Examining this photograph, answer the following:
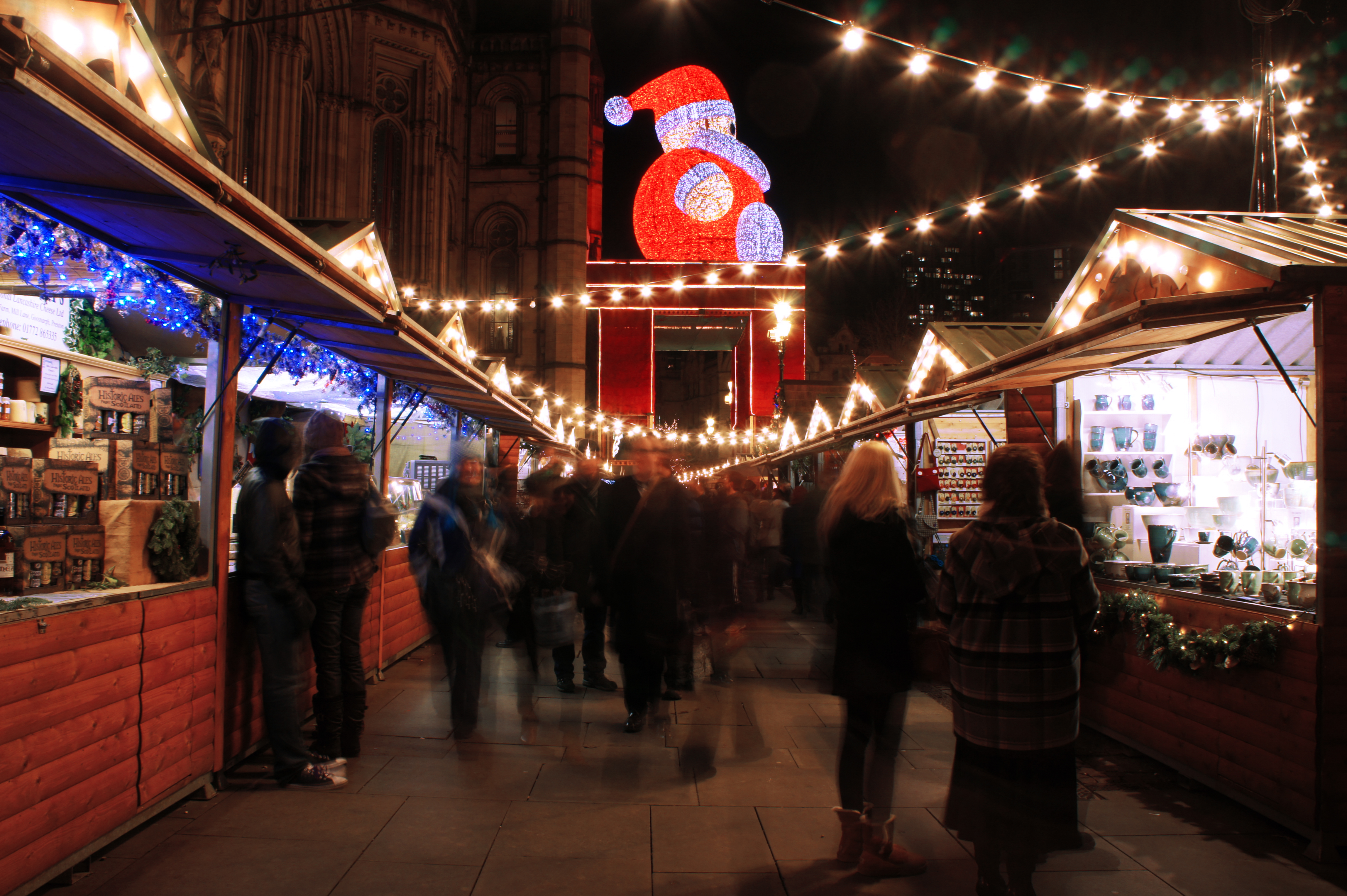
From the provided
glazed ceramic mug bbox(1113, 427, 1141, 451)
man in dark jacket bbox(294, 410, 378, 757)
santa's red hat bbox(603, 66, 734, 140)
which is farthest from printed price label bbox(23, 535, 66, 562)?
santa's red hat bbox(603, 66, 734, 140)

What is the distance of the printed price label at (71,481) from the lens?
12.9 feet

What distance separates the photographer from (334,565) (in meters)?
4.57

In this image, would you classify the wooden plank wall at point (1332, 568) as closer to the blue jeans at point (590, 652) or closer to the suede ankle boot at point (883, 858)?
the suede ankle boot at point (883, 858)

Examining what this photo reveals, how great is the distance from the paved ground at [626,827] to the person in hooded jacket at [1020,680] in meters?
0.53

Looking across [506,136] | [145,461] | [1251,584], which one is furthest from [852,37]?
[506,136]

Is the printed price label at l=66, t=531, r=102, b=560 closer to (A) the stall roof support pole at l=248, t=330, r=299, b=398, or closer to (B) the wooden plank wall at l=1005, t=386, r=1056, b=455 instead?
(A) the stall roof support pole at l=248, t=330, r=299, b=398

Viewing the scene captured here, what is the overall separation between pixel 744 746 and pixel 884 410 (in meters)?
5.27

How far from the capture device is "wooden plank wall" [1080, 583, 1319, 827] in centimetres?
379

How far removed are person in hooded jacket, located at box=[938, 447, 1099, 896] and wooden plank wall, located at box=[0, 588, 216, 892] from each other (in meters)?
3.35

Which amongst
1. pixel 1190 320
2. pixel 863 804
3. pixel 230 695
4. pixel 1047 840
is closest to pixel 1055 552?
pixel 1047 840

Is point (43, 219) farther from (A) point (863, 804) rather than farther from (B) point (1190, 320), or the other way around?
(B) point (1190, 320)

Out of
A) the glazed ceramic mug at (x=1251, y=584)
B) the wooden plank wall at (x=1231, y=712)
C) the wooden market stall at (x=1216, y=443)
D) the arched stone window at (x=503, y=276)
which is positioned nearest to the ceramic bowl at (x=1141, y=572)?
the wooden market stall at (x=1216, y=443)

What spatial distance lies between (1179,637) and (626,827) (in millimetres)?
3289

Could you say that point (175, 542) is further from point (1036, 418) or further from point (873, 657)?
point (1036, 418)
